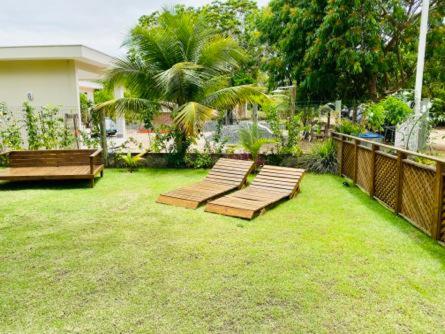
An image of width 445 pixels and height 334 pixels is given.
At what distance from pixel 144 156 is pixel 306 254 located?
713 cm

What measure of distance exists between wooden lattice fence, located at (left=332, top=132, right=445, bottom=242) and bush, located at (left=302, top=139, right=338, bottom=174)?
3.68 feet

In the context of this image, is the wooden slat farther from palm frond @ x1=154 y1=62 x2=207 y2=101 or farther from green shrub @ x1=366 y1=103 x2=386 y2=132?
green shrub @ x1=366 y1=103 x2=386 y2=132

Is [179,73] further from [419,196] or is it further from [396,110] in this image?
[419,196]

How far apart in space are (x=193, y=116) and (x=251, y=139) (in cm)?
176

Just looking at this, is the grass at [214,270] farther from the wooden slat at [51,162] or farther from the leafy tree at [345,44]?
the leafy tree at [345,44]

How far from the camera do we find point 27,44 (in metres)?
11.1

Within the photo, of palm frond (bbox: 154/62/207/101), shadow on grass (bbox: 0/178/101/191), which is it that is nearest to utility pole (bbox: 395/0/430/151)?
palm frond (bbox: 154/62/207/101)

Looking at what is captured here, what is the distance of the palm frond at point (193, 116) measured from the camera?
865cm

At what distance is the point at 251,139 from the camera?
9438 mm

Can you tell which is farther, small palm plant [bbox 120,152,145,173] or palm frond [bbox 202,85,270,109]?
small palm plant [bbox 120,152,145,173]

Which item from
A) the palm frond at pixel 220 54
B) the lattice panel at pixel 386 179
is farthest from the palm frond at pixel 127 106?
the lattice panel at pixel 386 179

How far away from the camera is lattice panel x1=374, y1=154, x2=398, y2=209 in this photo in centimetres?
589

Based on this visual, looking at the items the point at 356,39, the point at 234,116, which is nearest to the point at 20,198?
Answer: the point at 234,116

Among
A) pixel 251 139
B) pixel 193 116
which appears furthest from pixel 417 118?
pixel 193 116
